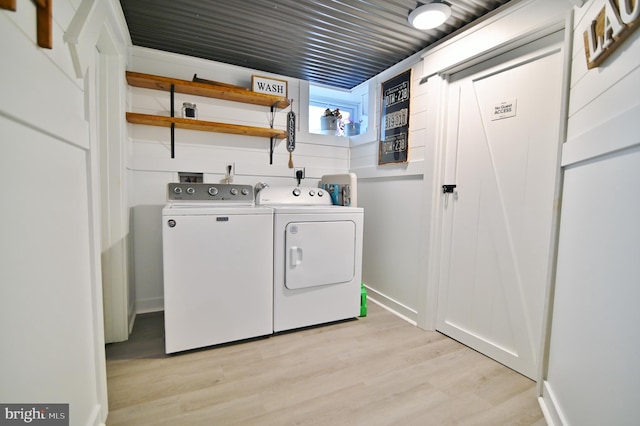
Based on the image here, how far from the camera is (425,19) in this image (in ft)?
5.90

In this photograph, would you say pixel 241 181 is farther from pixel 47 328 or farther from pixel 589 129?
pixel 589 129

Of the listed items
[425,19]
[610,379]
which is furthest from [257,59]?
[610,379]

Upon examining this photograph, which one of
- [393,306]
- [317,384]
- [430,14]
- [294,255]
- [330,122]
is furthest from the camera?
[330,122]

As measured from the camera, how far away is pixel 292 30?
6.75 feet

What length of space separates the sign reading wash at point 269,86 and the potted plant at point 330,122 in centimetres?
55

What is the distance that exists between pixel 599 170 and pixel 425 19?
4.44 feet

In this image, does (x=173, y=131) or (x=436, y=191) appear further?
(x=173, y=131)

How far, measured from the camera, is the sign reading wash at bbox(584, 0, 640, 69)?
2.75 ft

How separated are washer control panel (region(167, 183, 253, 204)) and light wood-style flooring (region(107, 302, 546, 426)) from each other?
103 cm

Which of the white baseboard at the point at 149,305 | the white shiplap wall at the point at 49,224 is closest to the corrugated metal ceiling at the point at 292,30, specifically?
the white shiplap wall at the point at 49,224

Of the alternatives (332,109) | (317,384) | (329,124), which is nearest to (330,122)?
(329,124)

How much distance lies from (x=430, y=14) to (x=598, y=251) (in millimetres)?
1580

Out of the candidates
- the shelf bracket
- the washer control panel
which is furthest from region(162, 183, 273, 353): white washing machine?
the shelf bracket

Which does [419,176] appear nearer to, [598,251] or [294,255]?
[294,255]
